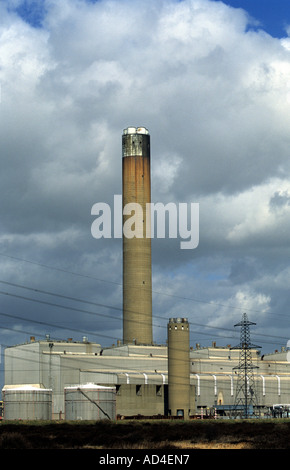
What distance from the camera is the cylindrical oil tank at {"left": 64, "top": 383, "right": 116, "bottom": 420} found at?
93500 mm

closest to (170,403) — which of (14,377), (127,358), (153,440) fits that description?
(127,358)

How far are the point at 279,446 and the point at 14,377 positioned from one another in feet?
288

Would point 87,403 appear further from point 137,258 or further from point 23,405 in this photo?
point 137,258

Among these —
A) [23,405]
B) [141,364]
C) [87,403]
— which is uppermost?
[141,364]

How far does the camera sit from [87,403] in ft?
308

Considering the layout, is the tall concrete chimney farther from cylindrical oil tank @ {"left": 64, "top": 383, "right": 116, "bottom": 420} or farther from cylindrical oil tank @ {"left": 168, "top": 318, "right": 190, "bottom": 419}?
cylindrical oil tank @ {"left": 64, "top": 383, "right": 116, "bottom": 420}

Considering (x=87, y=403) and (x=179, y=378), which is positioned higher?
(x=179, y=378)

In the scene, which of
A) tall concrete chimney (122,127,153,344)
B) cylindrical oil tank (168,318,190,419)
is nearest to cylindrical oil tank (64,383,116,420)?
cylindrical oil tank (168,318,190,419)

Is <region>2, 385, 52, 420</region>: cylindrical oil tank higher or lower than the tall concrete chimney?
lower

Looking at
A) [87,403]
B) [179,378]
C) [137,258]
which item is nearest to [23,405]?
[87,403]

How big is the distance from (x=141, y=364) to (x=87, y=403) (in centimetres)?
3327

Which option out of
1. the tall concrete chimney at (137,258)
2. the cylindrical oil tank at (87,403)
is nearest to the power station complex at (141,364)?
the tall concrete chimney at (137,258)

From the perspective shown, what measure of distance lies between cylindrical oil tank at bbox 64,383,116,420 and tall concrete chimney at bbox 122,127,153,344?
33556mm

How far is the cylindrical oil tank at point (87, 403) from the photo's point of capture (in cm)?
9350
